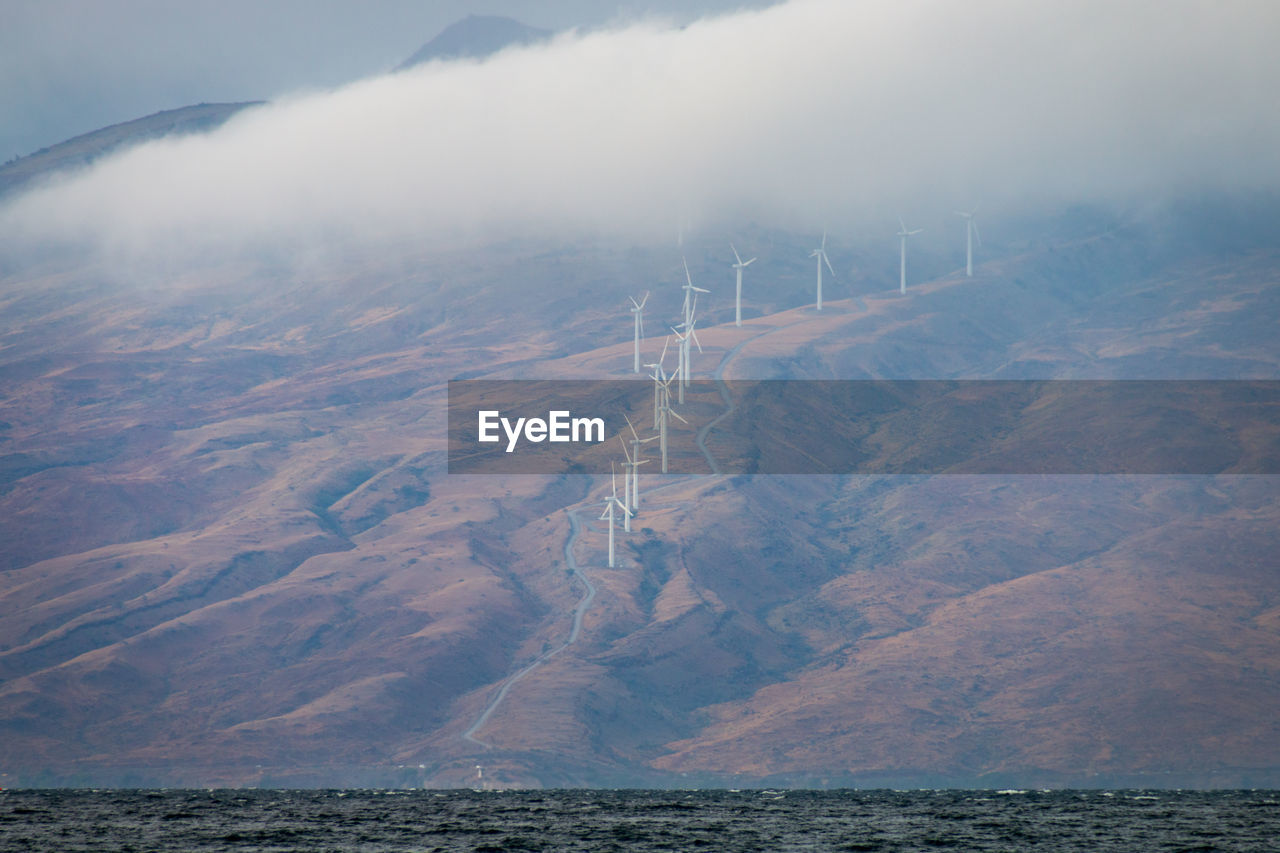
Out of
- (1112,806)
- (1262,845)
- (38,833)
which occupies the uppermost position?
(38,833)

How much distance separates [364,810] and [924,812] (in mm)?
Result: 41414

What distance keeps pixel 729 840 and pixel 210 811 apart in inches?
1832

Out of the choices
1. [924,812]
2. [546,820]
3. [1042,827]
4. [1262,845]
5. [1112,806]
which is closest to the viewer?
[1262,845]

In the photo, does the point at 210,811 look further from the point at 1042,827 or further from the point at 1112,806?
the point at 1112,806

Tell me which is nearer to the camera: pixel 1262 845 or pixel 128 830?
pixel 1262 845

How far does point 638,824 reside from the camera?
10325 cm

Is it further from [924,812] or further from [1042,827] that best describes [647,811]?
[1042,827]

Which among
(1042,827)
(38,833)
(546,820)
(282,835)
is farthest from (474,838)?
(1042,827)

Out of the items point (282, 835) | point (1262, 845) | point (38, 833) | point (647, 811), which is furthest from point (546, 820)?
point (1262, 845)

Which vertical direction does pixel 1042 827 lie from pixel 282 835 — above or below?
below

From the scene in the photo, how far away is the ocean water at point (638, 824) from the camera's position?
87500 mm

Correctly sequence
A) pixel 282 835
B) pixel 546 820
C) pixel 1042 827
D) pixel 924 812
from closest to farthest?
pixel 282 835, pixel 1042 827, pixel 546 820, pixel 924 812

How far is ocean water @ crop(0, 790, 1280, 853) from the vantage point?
8750cm

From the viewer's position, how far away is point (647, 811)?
11950 cm
